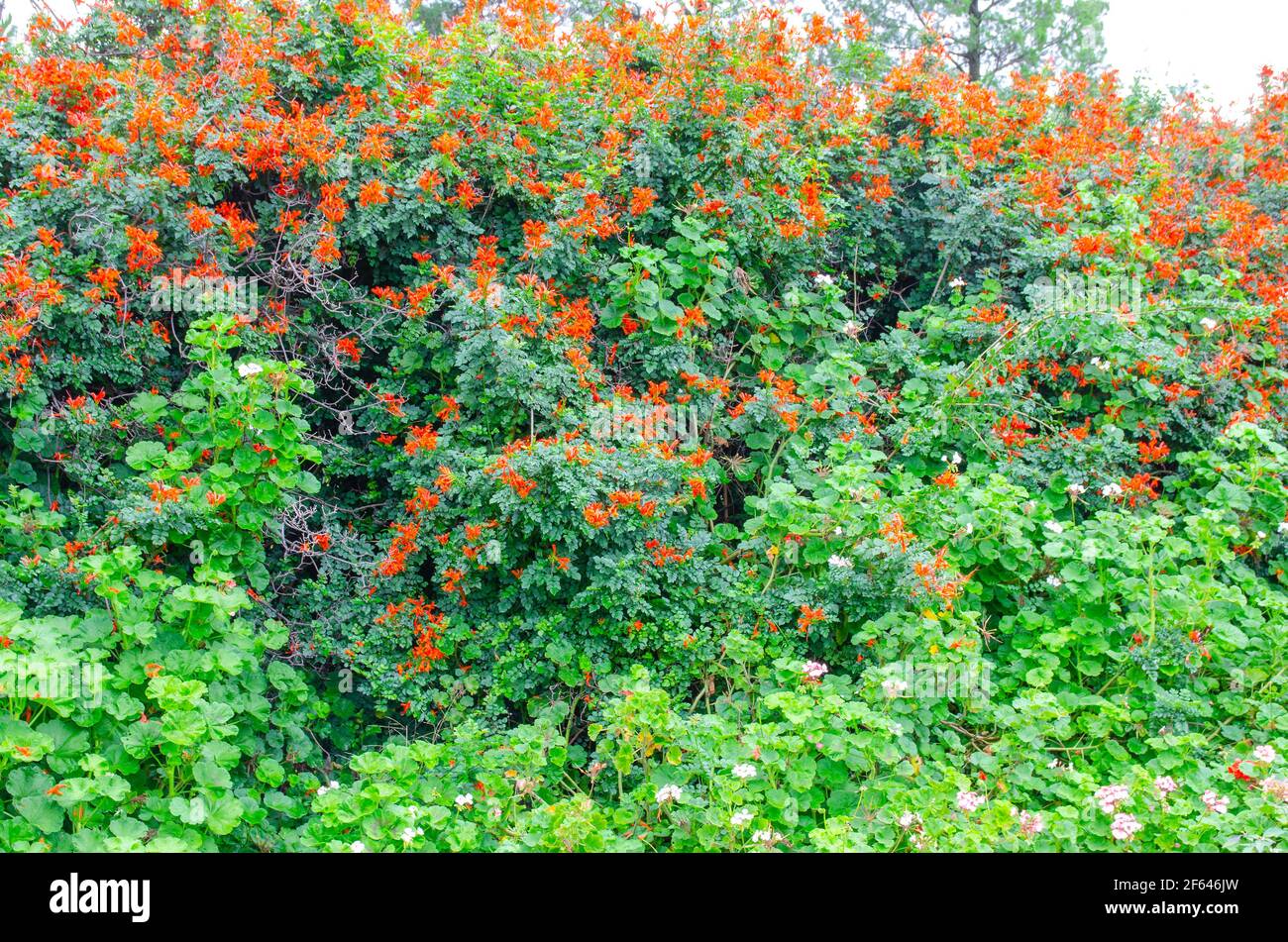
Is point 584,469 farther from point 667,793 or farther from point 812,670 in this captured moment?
point 667,793

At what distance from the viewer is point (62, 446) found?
413cm

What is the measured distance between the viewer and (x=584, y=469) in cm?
396

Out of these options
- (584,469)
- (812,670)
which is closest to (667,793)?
(812,670)

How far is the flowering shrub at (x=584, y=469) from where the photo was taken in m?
3.33

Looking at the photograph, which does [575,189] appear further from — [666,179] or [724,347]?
[724,347]

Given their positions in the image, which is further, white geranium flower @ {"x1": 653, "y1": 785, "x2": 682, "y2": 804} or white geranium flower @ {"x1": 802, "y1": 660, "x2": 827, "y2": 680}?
white geranium flower @ {"x1": 802, "y1": 660, "x2": 827, "y2": 680}

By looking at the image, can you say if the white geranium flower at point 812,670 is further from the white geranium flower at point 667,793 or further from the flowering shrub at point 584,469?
the white geranium flower at point 667,793

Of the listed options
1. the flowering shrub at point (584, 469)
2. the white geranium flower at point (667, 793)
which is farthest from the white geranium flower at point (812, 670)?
the white geranium flower at point (667, 793)

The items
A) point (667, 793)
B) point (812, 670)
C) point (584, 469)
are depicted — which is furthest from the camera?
point (584, 469)

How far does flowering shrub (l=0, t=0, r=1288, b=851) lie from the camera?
3.33m

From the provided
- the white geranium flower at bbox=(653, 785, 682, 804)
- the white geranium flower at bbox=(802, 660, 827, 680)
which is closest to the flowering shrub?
the white geranium flower at bbox=(653, 785, 682, 804)

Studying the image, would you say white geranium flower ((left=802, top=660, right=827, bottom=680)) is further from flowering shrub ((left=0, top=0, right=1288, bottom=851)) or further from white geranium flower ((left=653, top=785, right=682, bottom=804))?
white geranium flower ((left=653, top=785, right=682, bottom=804))

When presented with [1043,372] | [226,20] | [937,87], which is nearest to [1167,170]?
[937,87]

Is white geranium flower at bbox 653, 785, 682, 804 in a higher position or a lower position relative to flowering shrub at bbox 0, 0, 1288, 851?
lower
